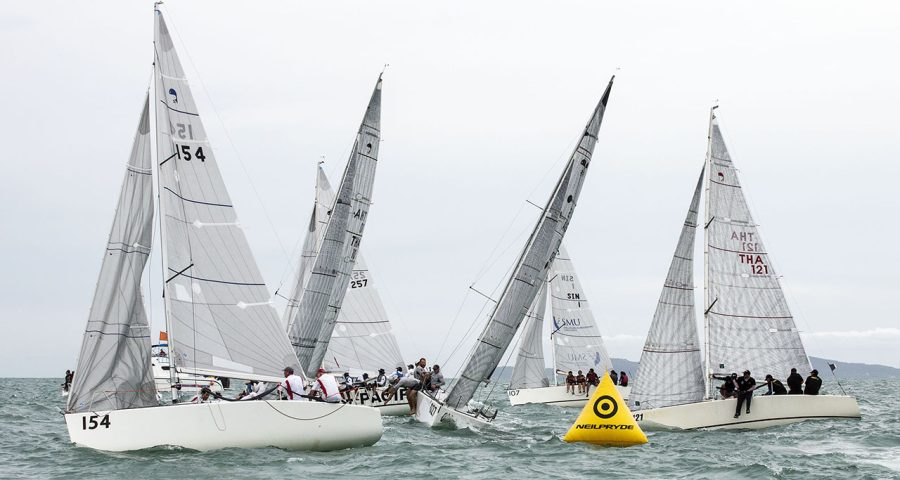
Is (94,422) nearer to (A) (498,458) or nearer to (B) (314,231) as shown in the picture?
(A) (498,458)

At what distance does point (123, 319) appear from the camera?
19.1 meters

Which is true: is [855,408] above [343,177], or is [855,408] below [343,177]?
below

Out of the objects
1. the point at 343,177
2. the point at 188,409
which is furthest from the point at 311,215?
the point at 188,409

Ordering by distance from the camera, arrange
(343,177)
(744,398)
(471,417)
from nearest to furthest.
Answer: (471,417), (744,398), (343,177)

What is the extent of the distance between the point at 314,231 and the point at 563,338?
13364 mm

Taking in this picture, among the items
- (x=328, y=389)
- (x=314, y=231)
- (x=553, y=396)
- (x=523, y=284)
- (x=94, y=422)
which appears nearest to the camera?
(x=94, y=422)

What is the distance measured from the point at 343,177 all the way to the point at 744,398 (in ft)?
40.5

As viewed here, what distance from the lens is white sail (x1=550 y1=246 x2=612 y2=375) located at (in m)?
46.6

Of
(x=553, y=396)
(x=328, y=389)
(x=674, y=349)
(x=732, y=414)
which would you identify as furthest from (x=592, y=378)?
(x=328, y=389)

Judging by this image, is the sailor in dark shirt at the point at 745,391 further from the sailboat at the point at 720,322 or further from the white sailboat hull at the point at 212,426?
the white sailboat hull at the point at 212,426

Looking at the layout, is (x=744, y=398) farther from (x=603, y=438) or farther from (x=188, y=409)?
(x=188, y=409)

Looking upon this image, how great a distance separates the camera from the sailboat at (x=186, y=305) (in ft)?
60.8

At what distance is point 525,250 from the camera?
2595 centimetres

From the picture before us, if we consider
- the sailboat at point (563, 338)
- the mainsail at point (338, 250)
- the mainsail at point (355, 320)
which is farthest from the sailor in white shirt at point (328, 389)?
the sailboat at point (563, 338)
